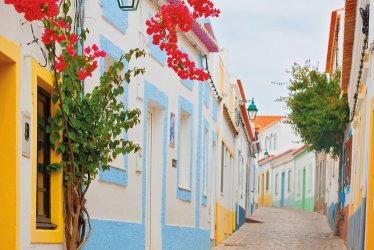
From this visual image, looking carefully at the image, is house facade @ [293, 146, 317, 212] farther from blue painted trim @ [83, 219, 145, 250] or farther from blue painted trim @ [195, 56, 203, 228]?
blue painted trim @ [83, 219, 145, 250]

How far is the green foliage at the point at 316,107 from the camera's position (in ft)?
67.2

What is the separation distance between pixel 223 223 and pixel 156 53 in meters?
10.2

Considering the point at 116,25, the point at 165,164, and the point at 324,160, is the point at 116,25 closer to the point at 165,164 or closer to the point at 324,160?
the point at 165,164

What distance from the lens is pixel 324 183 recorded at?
109ft

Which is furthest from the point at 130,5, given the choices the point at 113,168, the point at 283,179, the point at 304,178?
the point at 283,179

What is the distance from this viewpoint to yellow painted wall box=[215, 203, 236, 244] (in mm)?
19972

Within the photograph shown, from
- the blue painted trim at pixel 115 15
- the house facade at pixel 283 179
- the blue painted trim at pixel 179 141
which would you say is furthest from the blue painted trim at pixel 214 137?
the house facade at pixel 283 179

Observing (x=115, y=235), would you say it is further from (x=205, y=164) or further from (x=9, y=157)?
(x=205, y=164)

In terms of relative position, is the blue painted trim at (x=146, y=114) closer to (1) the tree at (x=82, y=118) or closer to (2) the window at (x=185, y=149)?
(2) the window at (x=185, y=149)

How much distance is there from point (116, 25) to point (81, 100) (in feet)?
7.27

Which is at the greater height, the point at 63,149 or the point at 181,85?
the point at 181,85

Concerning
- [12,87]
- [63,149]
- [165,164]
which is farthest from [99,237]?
[165,164]

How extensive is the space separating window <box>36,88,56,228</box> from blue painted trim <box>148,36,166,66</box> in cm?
416

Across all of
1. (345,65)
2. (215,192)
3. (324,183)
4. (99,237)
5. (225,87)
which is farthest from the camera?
(324,183)
